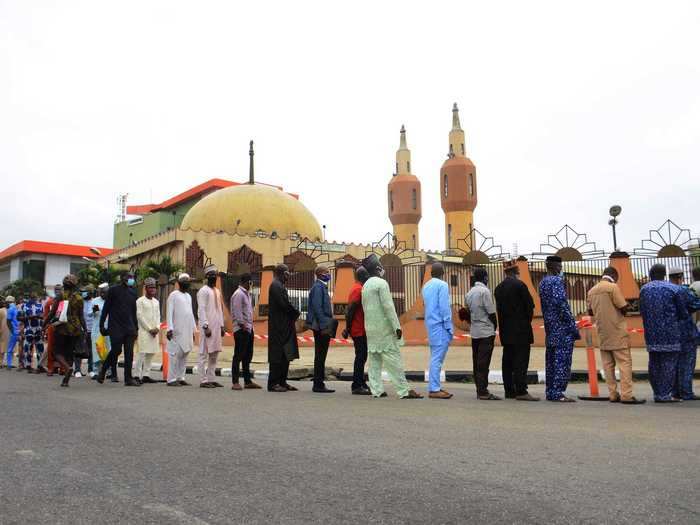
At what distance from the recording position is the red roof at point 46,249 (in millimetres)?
65000

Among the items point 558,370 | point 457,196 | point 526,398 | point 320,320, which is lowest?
point 526,398

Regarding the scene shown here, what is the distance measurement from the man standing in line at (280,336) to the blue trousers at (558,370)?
321 cm

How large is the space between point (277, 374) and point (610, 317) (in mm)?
4214

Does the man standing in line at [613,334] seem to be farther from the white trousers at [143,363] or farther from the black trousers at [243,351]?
the white trousers at [143,363]

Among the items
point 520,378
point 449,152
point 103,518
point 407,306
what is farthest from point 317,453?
point 449,152

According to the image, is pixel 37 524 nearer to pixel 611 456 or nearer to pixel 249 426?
pixel 249 426

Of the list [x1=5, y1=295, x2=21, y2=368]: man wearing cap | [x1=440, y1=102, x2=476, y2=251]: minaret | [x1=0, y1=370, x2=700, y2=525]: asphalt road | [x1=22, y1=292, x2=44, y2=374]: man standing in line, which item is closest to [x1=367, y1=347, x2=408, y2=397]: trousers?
[x1=0, y1=370, x2=700, y2=525]: asphalt road

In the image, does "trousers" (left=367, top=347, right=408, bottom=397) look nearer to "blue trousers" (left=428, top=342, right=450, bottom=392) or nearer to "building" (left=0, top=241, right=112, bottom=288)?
"blue trousers" (left=428, top=342, right=450, bottom=392)

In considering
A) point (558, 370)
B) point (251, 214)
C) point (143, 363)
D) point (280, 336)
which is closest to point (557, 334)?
point (558, 370)

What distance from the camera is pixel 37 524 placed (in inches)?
107

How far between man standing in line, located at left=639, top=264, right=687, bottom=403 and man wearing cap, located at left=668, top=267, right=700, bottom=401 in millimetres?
71

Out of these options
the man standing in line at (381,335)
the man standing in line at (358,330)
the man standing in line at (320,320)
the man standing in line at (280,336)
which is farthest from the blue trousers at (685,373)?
the man standing in line at (280,336)

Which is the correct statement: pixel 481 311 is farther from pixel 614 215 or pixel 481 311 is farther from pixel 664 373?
pixel 614 215

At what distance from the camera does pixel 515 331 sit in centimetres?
805
